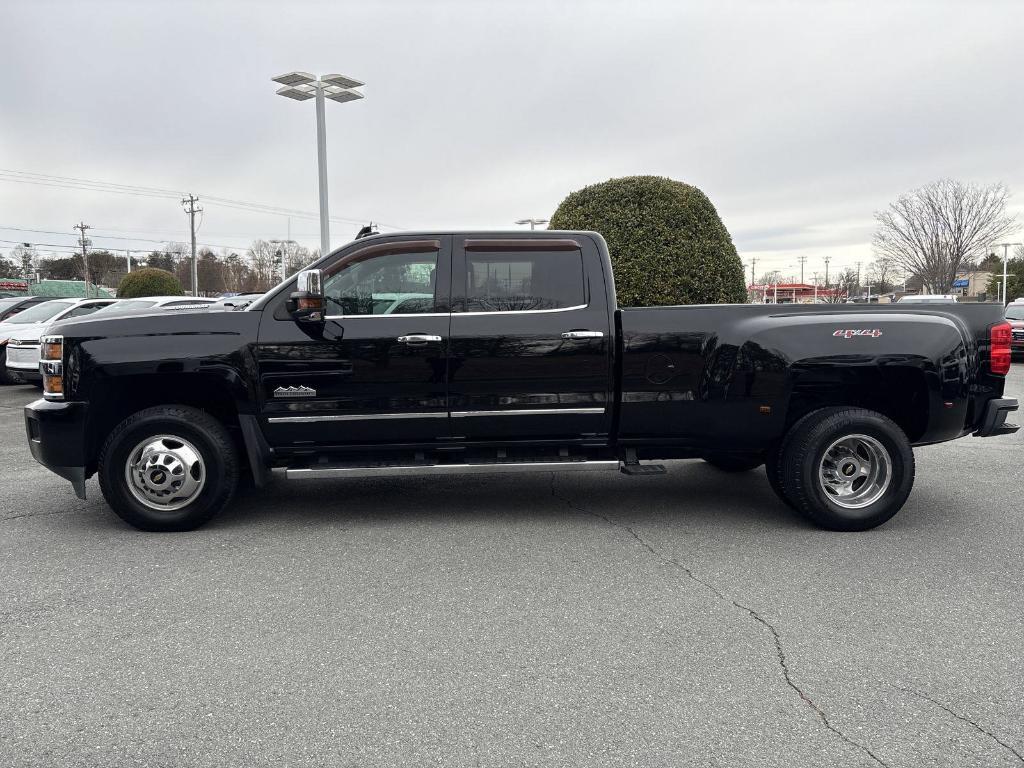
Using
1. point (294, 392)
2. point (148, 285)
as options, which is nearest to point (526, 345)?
point (294, 392)

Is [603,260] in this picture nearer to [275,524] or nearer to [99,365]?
[275,524]

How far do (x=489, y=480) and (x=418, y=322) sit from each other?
1.98 metres

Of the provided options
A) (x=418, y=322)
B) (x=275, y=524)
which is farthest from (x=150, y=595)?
(x=418, y=322)

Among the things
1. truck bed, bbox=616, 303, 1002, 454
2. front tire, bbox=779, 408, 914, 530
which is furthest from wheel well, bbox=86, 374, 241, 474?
front tire, bbox=779, 408, 914, 530

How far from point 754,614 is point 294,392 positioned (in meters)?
3.13

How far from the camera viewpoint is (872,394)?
18.1ft

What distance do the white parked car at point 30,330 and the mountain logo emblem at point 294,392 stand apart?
8.98m

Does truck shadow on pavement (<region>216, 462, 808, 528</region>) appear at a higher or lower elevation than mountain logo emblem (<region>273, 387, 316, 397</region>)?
lower

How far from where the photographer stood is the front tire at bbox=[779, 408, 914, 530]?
5.09 meters

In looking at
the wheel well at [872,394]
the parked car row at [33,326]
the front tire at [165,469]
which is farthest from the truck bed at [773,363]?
the parked car row at [33,326]

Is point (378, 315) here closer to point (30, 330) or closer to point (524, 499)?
point (524, 499)

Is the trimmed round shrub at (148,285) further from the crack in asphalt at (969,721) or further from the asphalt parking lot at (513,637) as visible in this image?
the crack in asphalt at (969,721)

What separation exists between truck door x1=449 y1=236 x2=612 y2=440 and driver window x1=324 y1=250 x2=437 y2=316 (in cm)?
21

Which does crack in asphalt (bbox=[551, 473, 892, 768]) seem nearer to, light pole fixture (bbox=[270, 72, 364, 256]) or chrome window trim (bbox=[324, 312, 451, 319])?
chrome window trim (bbox=[324, 312, 451, 319])
